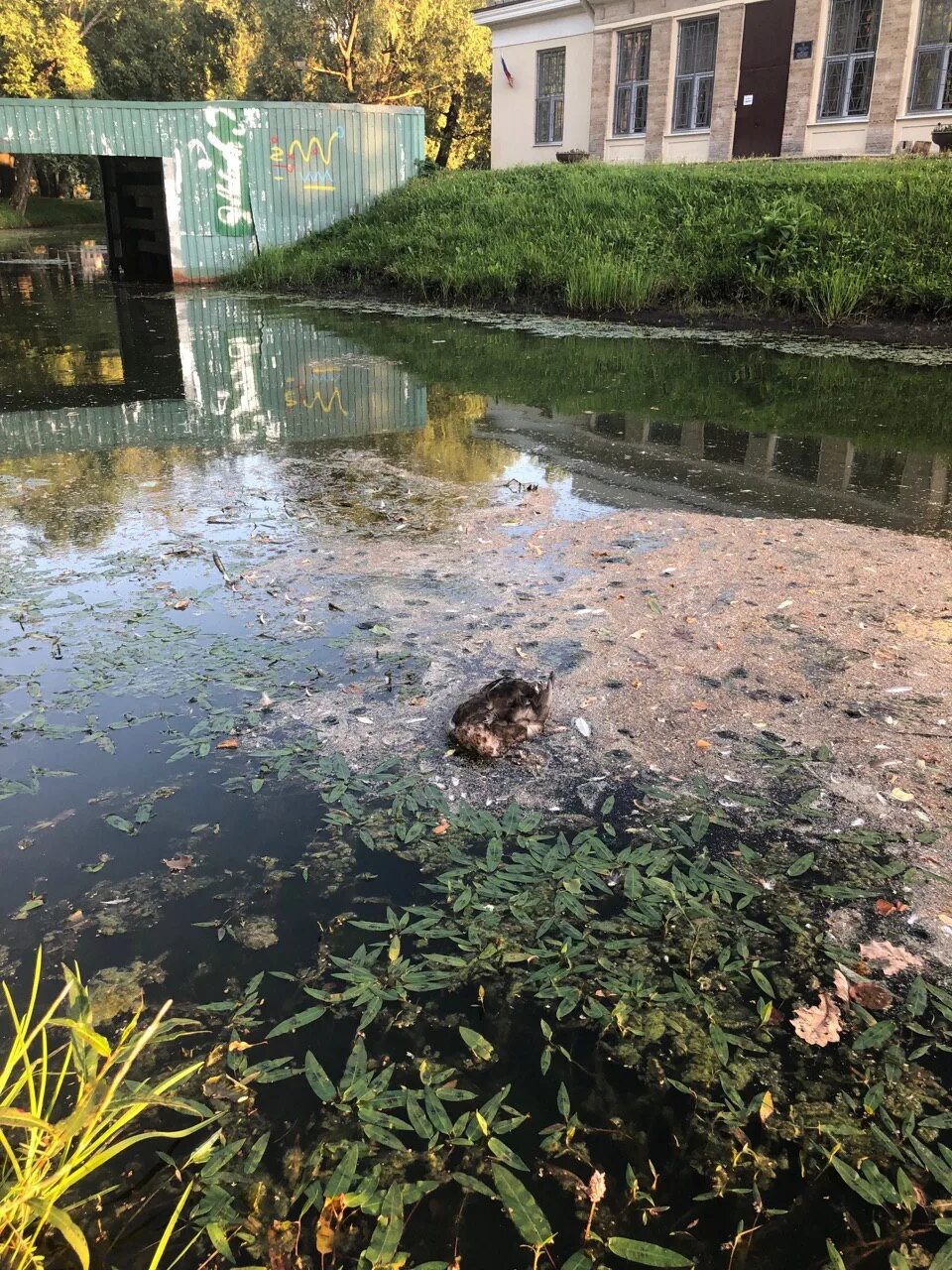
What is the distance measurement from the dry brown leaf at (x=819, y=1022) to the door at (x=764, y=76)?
1905 cm

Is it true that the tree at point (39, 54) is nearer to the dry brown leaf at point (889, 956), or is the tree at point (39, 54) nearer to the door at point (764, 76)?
the door at point (764, 76)

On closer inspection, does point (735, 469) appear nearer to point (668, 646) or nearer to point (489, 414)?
point (489, 414)

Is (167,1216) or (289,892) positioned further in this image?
(289,892)

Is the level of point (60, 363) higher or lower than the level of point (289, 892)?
higher

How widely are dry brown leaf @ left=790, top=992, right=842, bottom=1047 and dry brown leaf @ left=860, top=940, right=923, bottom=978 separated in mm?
157

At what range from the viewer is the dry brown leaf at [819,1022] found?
1831mm

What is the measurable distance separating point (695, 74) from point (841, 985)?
20.9 meters

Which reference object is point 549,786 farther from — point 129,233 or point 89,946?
point 129,233

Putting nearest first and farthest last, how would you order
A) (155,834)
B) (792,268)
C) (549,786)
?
(155,834), (549,786), (792,268)

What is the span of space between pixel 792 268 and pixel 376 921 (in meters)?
10.3

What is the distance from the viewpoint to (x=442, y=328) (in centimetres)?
1117

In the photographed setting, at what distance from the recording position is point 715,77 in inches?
716

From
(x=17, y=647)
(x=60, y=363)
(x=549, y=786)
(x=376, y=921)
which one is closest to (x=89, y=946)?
(x=376, y=921)

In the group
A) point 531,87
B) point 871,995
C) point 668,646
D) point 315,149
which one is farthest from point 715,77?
point 871,995
